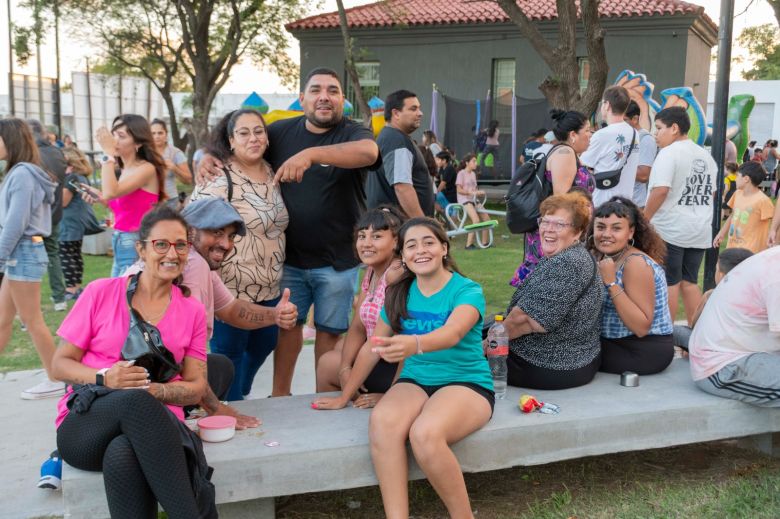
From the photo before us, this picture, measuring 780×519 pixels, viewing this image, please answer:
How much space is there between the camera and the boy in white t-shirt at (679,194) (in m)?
5.67

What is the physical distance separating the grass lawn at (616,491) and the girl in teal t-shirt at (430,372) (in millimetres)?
568

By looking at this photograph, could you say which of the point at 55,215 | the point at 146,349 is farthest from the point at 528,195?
the point at 55,215

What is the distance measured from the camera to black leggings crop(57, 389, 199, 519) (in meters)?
2.52

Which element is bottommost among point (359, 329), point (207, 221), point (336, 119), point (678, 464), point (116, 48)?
point (678, 464)

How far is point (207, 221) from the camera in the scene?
335cm

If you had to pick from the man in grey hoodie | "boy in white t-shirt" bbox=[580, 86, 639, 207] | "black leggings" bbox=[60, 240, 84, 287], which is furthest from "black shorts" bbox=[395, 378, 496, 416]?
"black leggings" bbox=[60, 240, 84, 287]

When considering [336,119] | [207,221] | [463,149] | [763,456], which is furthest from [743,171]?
[463,149]

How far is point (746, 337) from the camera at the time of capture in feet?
12.0

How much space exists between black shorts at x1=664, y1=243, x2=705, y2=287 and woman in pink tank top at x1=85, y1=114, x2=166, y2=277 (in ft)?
12.6

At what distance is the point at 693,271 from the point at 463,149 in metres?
14.5

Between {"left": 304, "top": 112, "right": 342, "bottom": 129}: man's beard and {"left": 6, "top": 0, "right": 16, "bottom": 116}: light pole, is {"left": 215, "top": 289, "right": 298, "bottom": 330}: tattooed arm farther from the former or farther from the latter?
{"left": 6, "top": 0, "right": 16, "bottom": 116}: light pole

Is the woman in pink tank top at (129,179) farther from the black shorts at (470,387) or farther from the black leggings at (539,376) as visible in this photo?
the black leggings at (539,376)

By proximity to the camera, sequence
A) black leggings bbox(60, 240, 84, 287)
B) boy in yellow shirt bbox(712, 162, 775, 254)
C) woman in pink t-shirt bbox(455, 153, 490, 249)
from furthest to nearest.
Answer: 1. woman in pink t-shirt bbox(455, 153, 490, 249)
2. black leggings bbox(60, 240, 84, 287)
3. boy in yellow shirt bbox(712, 162, 775, 254)

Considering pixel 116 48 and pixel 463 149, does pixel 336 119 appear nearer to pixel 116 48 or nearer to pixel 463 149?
pixel 463 149
